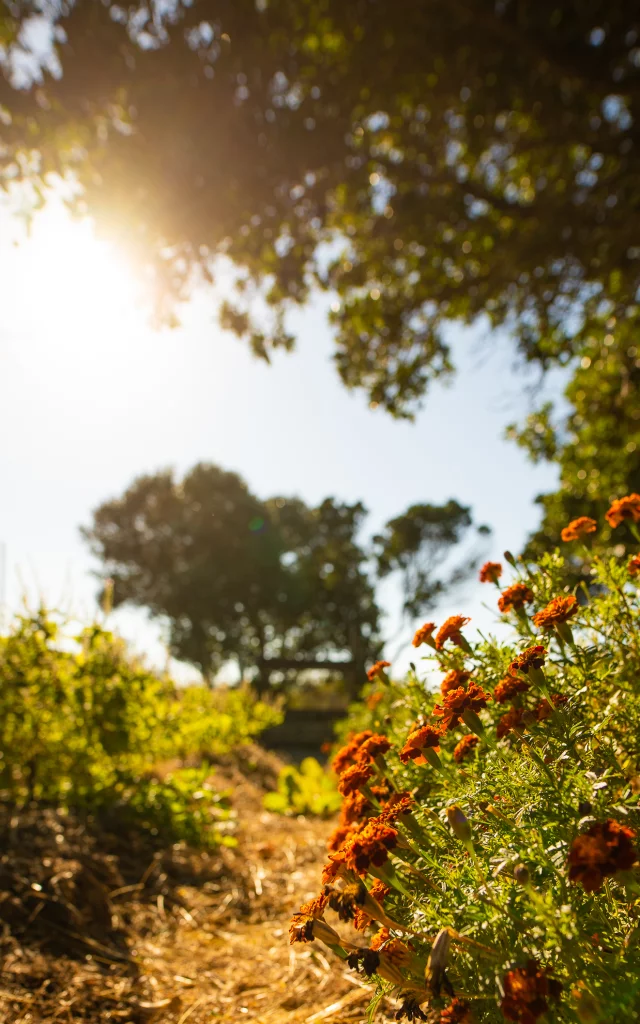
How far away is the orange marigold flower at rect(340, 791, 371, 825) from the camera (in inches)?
51.6

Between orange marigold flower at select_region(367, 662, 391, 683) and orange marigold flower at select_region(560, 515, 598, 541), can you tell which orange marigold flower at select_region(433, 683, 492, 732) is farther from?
orange marigold flower at select_region(560, 515, 598, 541)

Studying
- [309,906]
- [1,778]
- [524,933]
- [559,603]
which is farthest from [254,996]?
[1,778]

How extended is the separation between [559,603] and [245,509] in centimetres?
2658

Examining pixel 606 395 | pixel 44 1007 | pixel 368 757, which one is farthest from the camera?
pixel 606 395

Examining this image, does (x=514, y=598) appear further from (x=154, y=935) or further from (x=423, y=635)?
(x=154, y=935)

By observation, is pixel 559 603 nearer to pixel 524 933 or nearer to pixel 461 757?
pixel 461 757

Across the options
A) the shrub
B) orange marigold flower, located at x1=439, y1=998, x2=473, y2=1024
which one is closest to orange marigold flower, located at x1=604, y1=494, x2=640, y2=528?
the shrub

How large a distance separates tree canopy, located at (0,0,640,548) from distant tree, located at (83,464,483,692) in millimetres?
18821

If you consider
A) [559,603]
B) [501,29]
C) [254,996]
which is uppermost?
[501,29]

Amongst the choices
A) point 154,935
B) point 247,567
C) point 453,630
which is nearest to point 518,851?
point 453,630

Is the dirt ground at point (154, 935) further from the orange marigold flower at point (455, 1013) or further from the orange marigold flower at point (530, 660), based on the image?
the orange marigold flower at point (530, 660)

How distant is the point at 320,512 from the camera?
28031 millimetres

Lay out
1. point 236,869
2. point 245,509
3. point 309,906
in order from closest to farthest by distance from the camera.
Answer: point 309,906 → point 236,869 → point 245,509

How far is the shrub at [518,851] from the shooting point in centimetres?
86
